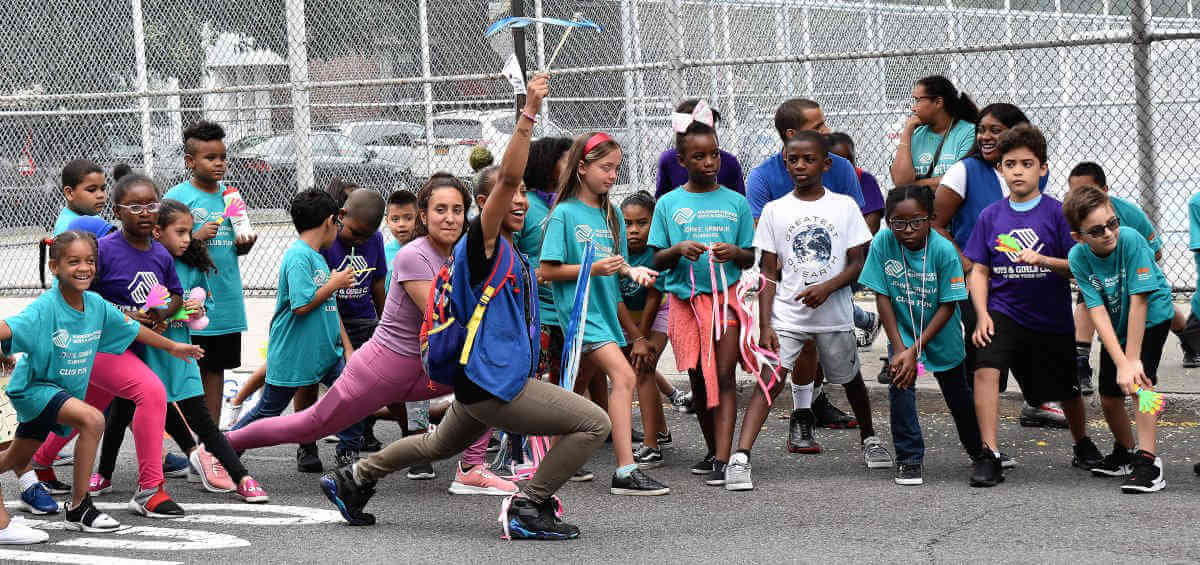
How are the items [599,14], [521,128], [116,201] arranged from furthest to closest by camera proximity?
[599,14], [116,201], [521,128]

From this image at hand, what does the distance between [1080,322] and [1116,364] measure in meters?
2.46

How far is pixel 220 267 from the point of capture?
7406mm

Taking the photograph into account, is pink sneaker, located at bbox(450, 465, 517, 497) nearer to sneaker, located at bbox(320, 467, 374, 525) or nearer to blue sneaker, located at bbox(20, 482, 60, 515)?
sneaker, located at bbox(320, 467, 374, 525)

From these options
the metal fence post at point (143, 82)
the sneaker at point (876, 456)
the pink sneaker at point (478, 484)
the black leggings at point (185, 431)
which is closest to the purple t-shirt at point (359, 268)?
the black leggings at point (185, 431)

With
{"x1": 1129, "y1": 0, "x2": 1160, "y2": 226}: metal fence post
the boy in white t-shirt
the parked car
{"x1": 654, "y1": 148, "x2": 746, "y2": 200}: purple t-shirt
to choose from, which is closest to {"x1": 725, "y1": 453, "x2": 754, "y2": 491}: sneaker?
the boy in white t-shirt

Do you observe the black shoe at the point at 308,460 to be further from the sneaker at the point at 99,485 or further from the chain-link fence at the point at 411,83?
the chain-link fence at the point at 411,83

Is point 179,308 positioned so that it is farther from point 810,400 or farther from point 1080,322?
point 1080,322

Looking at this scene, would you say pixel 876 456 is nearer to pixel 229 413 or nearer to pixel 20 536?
pixel 229 413

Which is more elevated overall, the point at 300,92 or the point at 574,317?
the point at 300,92

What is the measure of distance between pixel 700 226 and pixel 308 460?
7.64ft

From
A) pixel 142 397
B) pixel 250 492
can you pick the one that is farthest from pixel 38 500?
pixel 250 492

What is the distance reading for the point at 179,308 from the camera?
21.2 feet

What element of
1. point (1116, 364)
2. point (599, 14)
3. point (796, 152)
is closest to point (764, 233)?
point (796, 152)

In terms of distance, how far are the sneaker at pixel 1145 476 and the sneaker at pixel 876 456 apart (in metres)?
1.14
